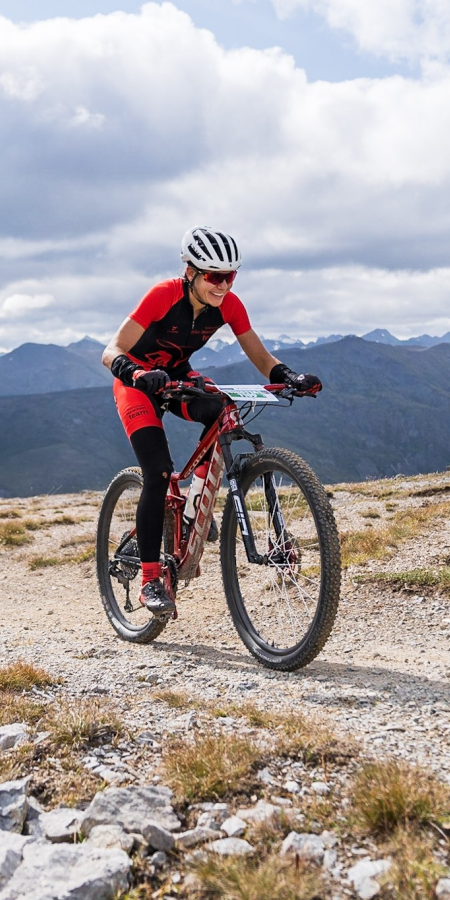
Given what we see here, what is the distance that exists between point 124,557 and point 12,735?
13.8 ft

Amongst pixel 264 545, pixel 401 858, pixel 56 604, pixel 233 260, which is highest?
pixel 233 260

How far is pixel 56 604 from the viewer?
39.5 ft

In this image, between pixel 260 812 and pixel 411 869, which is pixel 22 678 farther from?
pixel 411 869

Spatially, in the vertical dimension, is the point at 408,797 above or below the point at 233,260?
below

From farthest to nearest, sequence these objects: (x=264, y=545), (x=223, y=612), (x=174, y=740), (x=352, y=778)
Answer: (x=223, y=612)
(x=264, y=545)
(x=174, y=740)
(x=352, y=778)

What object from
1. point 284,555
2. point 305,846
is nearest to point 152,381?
point 284,555

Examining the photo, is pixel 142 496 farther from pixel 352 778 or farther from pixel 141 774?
pixel 352 778

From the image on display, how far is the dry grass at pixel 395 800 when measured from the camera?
329 cm

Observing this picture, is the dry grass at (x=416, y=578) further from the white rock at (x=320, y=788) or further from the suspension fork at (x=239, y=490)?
the white rock at (x=320, y=788)

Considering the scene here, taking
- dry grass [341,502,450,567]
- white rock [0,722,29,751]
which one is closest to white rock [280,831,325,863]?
white rock [0,722,29,751]

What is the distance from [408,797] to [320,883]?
2.29 feet

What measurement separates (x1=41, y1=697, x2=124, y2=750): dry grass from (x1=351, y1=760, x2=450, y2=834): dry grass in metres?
1.79

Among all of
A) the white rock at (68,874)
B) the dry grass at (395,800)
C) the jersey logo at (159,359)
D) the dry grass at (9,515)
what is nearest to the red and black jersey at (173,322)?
the jersey logo at (159,359)

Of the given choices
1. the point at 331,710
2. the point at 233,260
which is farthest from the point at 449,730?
the point at 233,260
